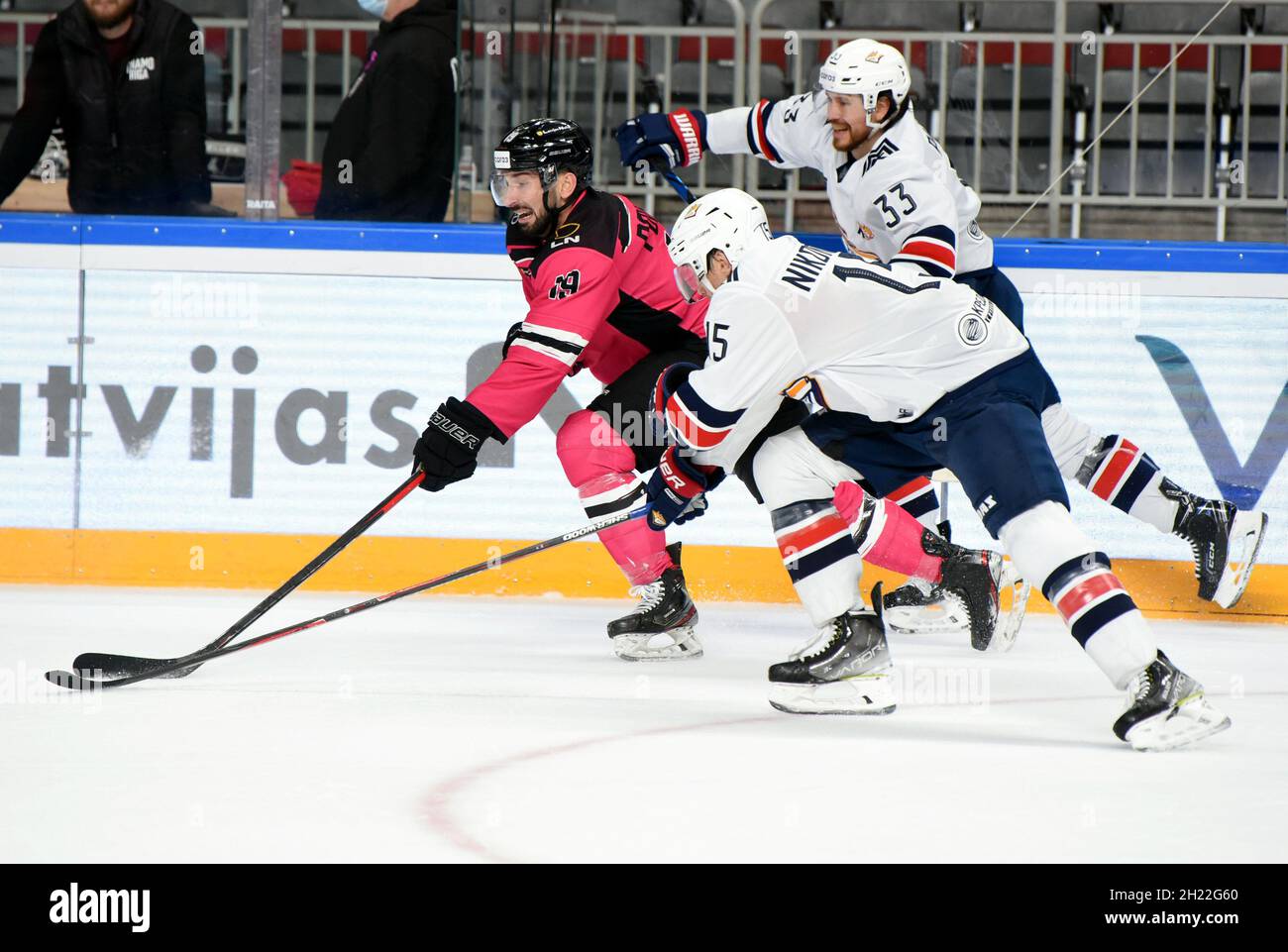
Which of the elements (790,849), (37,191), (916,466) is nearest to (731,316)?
(916,466)

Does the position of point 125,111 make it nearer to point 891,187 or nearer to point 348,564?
point 348,564

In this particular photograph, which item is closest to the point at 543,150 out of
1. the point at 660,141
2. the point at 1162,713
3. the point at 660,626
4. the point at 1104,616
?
the point at 660,141

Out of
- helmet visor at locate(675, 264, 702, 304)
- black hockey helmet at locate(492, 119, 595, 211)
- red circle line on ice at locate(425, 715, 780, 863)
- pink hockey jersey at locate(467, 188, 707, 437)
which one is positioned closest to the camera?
red circle line on ice at locate(425, 715, 780, 863)

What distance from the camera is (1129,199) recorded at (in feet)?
21.6

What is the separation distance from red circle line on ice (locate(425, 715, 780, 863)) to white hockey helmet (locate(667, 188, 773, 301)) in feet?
2.79

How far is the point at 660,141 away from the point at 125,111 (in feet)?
5.36

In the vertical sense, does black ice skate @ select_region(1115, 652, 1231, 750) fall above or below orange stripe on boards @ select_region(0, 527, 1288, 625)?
above

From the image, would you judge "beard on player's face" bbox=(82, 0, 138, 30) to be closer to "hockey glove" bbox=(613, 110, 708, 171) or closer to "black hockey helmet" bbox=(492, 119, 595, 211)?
"hockey glove" bbox=(613, 110, 708, 171)

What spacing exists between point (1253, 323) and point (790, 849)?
2920 millimetres

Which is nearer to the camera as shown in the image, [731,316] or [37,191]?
[731,316]

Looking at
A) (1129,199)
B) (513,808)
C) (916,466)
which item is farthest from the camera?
(1129,199)

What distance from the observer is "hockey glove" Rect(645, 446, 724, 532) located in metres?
3.38

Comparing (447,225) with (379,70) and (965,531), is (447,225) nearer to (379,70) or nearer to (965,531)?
(379,70)

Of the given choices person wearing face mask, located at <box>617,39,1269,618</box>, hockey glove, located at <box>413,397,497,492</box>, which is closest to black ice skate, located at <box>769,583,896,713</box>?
hockey glove, located at <box>413,397,497,492</box>
